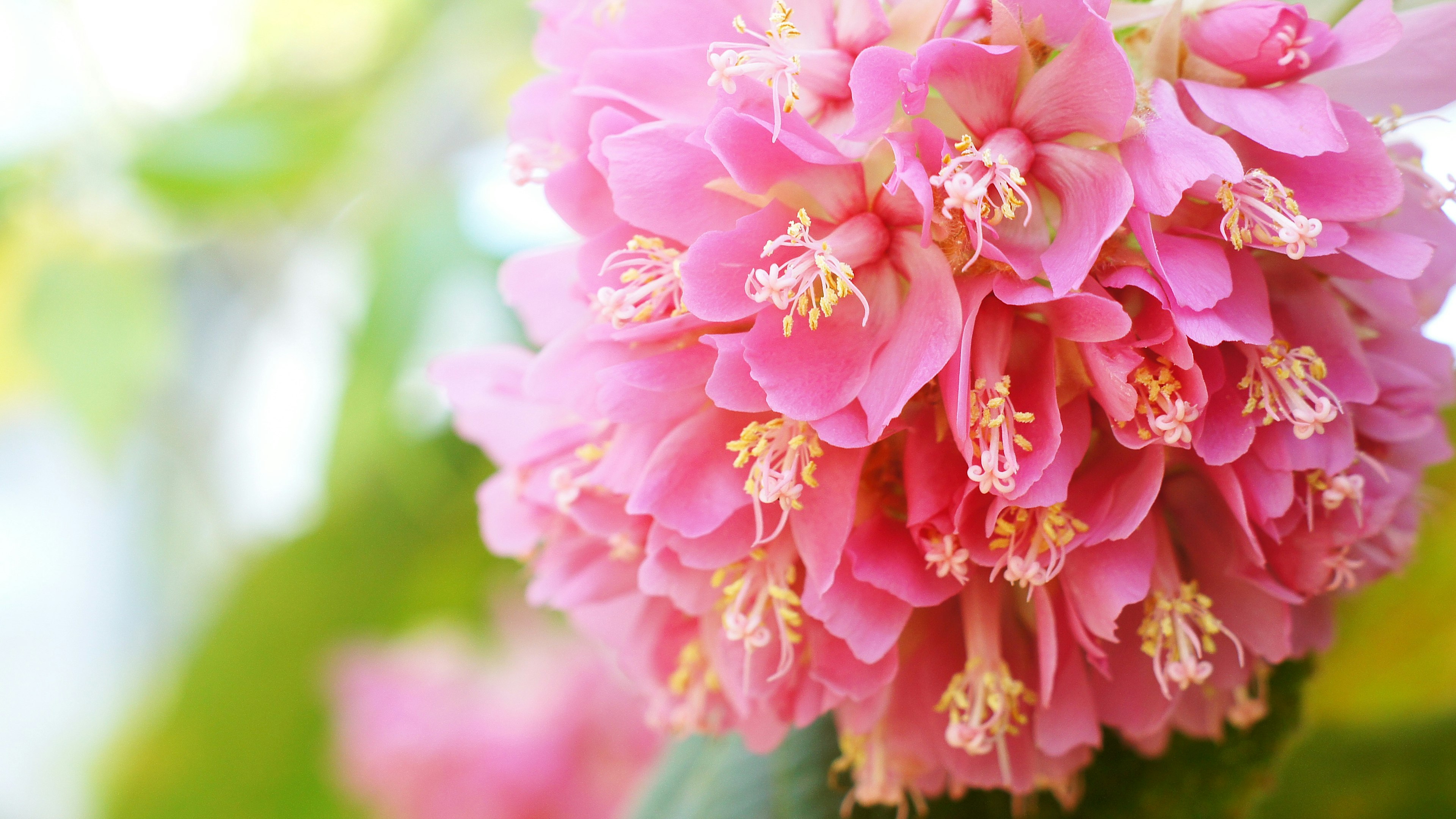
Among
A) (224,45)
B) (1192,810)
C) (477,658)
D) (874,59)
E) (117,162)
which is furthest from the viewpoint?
(224,45)

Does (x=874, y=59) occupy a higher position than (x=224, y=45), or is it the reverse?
(x=874, y=59)

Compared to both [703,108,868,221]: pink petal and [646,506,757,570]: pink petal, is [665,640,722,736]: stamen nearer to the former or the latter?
[646,506,757,570]: pink petal

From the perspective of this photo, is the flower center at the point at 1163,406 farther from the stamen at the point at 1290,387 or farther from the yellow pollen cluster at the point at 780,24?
the yellow pollen cluster at the point at 780,24

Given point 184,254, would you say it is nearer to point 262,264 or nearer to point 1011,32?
point 262,264

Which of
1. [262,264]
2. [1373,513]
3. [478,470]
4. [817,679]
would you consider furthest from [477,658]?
[1373,513]

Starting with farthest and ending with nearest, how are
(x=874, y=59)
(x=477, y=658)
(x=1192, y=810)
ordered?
(x=477, y=658)
(x=1192, y=810)
(x=874, y=59)

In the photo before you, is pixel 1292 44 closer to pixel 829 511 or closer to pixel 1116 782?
pixel 829 511

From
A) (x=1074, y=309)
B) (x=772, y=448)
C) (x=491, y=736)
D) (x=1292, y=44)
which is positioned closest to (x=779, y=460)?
(x=772, y=448)

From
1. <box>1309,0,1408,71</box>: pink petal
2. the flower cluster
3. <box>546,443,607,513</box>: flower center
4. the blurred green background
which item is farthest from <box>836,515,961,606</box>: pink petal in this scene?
the blurred green background
